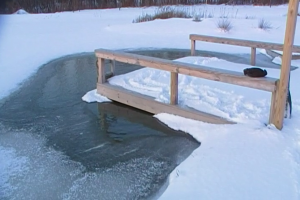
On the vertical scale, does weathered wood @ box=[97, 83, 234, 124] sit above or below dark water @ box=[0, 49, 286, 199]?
above

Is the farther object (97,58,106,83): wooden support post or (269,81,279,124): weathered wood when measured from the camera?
(97,58,106,83): wooden support post

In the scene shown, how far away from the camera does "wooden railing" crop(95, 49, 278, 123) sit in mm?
3886

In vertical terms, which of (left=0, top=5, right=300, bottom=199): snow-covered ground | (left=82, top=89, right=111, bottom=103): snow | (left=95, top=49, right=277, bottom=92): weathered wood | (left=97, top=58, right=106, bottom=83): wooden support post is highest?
(left=95, top=49, right=277, bottom=92): weathered wood

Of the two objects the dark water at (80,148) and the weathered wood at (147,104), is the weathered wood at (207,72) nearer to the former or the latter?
the weathered wood at (147,104)

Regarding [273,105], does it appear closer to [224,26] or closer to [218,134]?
[218,134]

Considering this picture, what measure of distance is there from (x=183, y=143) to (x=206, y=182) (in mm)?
1111

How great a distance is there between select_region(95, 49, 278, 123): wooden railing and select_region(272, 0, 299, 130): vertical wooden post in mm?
96

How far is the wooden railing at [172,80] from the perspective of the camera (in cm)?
389

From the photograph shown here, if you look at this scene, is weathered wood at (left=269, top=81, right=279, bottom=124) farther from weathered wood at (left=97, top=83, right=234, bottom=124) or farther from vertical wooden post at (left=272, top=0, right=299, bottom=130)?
weathered wood at (left=97, top=83, right=234, bottom=124)

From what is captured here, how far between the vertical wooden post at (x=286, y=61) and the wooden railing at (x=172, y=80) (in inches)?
3.8

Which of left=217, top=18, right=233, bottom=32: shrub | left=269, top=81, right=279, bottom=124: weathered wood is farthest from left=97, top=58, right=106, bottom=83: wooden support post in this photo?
left=217, top=18, right=233, bottom=32: shrub

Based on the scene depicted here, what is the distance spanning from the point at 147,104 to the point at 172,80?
1.92ft

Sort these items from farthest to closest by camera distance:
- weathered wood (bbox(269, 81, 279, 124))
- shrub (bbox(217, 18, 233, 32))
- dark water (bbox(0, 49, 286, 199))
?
shrub (bbox(217, 18, 233, 32)) < weathered wood (bbox(269, 81, 279, 124)) < dark water (bbox(0, 49, 286, 199))

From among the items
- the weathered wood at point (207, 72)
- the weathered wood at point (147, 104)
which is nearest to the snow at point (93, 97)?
the weathered wood at point (147, 104)
